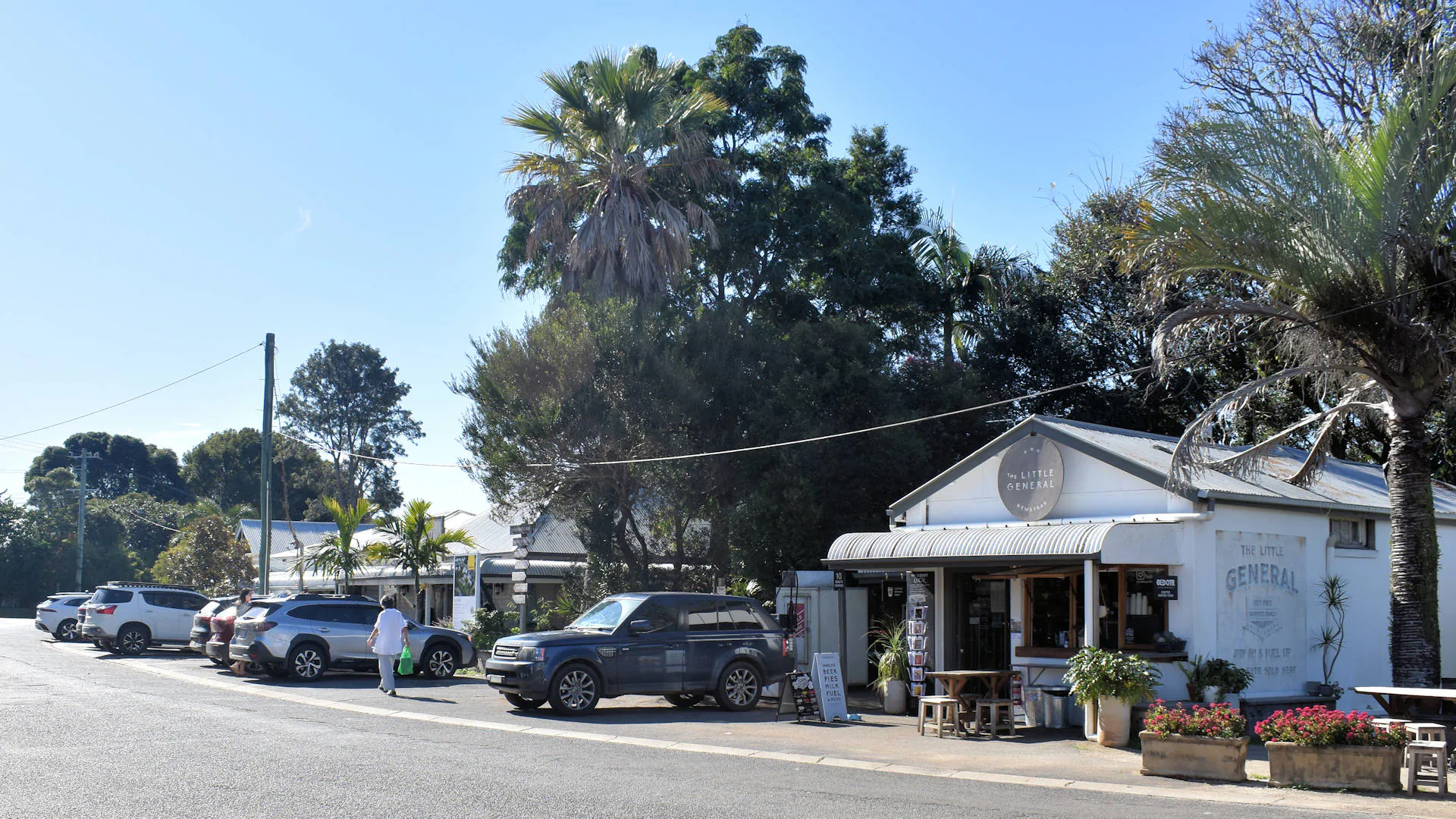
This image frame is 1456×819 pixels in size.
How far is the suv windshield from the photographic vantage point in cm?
1700

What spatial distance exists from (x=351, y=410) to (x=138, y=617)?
5068 centimetres

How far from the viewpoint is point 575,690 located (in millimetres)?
16344

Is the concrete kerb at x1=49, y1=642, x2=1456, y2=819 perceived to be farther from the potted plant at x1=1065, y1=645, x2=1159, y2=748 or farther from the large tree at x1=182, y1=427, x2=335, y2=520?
the large tree at x1=182, y1=427, x2=335, y2=520

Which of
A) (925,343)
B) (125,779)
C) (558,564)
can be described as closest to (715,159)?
(925,343)

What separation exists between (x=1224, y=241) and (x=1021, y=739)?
267 inches

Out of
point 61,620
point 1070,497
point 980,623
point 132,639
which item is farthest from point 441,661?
point 61,620

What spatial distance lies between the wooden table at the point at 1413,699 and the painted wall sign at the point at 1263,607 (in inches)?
94.2

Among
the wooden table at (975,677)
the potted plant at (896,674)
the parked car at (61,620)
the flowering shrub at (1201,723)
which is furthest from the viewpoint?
the parked car at (61,620)

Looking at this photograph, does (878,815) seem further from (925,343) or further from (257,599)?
(925,343)

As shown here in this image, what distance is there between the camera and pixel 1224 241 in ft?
47.7

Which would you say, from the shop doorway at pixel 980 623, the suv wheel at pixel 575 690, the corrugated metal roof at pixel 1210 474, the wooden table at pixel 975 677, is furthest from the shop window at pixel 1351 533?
the suv wheel at pixel 575 690

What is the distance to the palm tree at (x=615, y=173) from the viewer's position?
27703 mm

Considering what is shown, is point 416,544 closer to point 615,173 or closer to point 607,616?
point 615,173

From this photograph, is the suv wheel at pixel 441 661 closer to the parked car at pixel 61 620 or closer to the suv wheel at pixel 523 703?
the suv wheel at pixel 523 703
